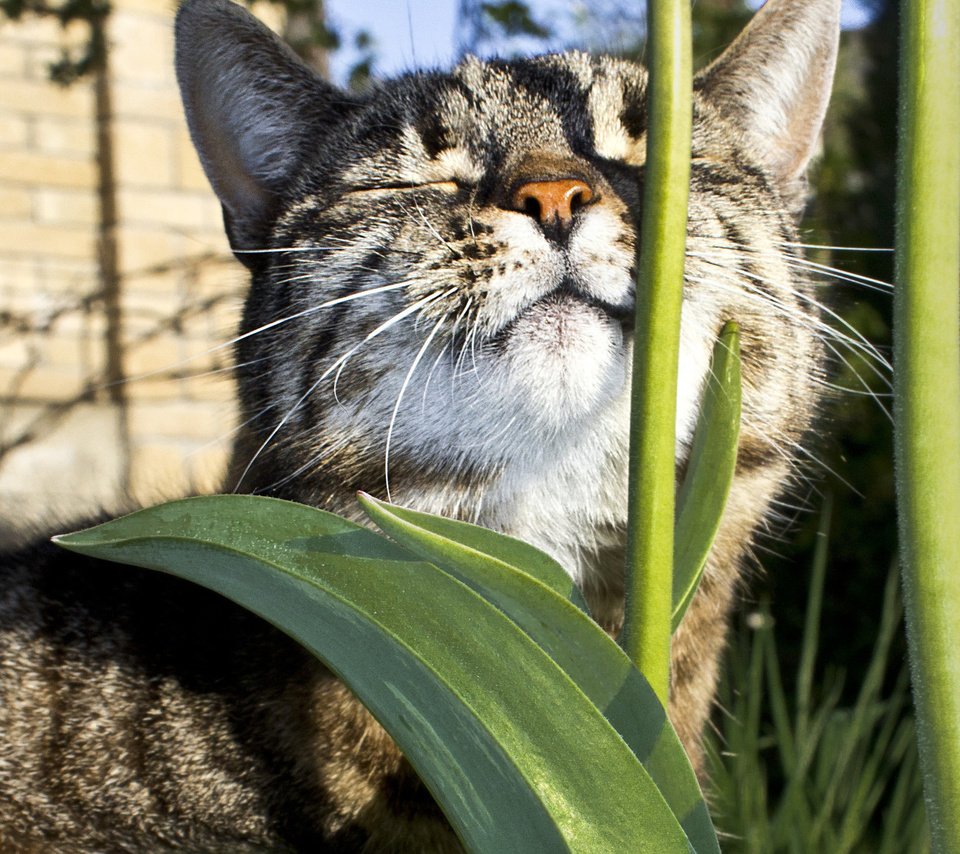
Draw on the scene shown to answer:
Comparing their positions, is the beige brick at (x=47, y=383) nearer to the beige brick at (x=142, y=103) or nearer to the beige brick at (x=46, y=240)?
the beige brick at (x=46, y=240)

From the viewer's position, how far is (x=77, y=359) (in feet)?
18.7

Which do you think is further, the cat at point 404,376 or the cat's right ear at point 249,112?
the cat's right ear at point 249,112

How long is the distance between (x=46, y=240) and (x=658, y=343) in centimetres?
550

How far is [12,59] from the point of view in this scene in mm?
5574

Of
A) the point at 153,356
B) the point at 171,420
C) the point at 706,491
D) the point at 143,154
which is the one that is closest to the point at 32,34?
the point at 143,154

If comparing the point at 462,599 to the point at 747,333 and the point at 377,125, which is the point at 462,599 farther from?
the point at 377,125

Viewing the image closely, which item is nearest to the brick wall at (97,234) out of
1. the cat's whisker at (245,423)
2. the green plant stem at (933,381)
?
the cat's whisker at (245,423)

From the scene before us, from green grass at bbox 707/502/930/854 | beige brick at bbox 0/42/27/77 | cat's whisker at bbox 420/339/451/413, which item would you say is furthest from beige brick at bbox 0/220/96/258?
cat's whisker at bbox 420/339/451/413

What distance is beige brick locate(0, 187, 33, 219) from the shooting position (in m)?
5.67

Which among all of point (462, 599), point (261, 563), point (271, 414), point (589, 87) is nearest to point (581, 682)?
point (462, 599)

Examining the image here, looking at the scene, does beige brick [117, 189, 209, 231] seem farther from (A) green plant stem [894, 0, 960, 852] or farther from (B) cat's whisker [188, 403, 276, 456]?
(A) green plant stem [894, 0, 960, 852]

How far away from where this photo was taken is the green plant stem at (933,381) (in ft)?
2.72

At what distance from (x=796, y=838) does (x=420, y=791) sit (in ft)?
3.62

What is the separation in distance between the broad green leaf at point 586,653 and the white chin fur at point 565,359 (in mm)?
384
